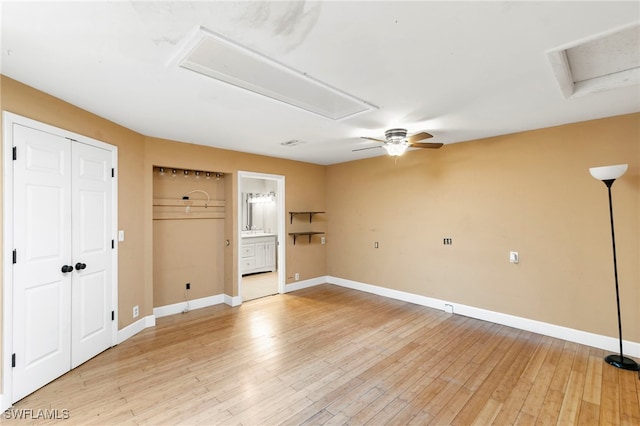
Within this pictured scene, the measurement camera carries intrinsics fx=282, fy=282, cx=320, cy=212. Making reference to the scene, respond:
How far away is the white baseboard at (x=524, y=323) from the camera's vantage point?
3171 mm

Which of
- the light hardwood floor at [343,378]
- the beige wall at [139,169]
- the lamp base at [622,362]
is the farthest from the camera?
Result: the lamp base at [622,362]

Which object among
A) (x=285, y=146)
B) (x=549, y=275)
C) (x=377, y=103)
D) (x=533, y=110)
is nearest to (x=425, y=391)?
(x=549, y=275)

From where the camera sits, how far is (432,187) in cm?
470

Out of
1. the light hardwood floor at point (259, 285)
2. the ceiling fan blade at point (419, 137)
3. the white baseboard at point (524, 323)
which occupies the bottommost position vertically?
the white baseboard at point (524, 323)

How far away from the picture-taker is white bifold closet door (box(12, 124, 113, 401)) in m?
2.37

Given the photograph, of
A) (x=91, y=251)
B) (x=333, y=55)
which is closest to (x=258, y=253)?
(x=91, y=251)

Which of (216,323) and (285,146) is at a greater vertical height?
(285,146)

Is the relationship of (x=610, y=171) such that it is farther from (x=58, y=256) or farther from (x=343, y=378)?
(x=58, y=256)

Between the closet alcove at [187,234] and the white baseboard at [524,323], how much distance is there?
304cm

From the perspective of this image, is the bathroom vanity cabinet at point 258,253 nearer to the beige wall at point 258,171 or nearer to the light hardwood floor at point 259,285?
the light hardwood floor at point 259,285

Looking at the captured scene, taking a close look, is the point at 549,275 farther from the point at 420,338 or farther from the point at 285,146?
the point at 285,146

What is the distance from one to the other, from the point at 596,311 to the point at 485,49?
3393mm

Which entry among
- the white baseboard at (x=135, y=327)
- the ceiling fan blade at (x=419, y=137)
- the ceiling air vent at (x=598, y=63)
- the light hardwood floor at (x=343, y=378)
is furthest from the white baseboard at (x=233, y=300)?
the ceiling air vent at (x=598, y=63)

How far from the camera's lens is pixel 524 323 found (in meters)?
3.79
